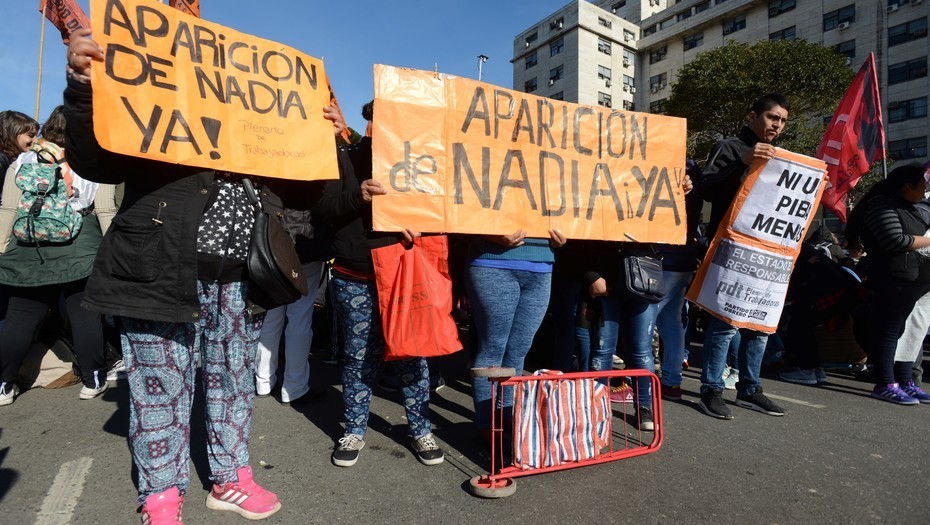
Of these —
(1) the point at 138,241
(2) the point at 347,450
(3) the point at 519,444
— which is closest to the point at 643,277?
(3) the point at 519,444

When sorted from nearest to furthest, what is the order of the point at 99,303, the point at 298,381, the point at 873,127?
the point at 99,303 < the point at 298,381 < the point at 873,127

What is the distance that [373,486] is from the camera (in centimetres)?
254

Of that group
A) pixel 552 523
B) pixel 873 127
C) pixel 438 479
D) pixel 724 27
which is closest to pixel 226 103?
pixel 438 479

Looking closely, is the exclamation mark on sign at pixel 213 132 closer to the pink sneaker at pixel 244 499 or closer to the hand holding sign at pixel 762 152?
the pink sneaker at pixel 244 499

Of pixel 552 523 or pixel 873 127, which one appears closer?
pixel 552 523

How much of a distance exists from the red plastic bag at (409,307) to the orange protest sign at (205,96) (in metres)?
0.55

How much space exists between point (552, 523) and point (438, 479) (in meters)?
0.65

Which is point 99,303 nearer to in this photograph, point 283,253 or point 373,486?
point 283,253

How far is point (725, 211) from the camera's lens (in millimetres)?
3740

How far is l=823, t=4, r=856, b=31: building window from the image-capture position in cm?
3384

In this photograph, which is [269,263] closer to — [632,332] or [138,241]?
[138,241]

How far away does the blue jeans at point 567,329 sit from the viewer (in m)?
4.01

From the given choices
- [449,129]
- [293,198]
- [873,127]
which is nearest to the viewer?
[293,198]

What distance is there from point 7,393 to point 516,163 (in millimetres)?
4124
